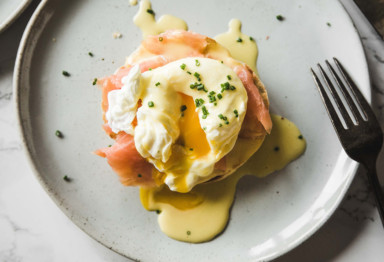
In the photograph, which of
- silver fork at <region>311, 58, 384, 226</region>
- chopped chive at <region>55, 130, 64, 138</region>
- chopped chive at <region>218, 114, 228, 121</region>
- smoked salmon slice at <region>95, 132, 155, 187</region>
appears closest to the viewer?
chopped chive at <region>218, 114, 228, 121</region>

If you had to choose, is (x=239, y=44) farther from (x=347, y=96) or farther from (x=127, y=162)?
(x=127, y=162)

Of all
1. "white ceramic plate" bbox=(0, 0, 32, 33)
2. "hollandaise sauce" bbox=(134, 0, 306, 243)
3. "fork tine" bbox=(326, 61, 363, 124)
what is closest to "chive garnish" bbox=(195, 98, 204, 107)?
"hollandaise sauce" bbox=(134, 0, 306, 243)

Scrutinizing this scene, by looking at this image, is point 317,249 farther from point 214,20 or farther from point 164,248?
point 214,20

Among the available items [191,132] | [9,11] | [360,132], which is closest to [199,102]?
[191,132]

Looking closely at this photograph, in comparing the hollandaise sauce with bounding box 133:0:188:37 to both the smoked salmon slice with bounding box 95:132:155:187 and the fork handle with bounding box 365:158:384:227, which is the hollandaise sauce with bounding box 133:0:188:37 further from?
the fork handle with bounding box 365:158:384:227

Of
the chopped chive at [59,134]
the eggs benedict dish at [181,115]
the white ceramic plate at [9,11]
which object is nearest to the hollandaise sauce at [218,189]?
the eggs benedict dish at [181,115]

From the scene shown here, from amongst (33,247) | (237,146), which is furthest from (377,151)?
(33,247)

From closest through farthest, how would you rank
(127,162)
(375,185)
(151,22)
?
1. (127,162)
2. (375,185)
3. (151,22)
